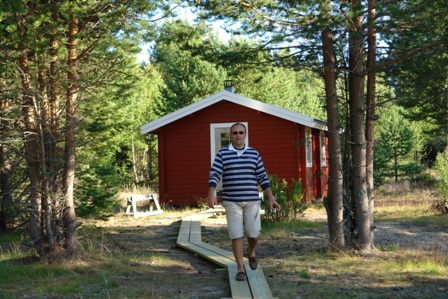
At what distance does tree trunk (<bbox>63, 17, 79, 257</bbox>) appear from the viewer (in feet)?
28.0

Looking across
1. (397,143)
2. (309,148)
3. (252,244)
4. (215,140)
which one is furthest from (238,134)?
(397,143)

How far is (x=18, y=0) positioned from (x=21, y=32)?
3.11 ft

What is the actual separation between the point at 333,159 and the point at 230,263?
2152 millimetres

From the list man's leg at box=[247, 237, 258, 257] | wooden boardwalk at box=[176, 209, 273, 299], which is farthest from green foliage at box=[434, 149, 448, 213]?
man's leg at box=[247, 237, 258, 257]

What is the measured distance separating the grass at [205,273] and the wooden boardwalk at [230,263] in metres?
0.16

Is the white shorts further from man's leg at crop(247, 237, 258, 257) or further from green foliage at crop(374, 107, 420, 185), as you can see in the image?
green foliage at crop(374, 107, 420, 185)

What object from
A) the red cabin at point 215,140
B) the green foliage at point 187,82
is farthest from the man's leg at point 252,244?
the green foliage at point 187,82

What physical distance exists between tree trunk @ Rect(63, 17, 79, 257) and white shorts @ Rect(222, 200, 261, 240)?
2808mm

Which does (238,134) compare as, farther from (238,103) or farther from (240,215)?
(238,103)

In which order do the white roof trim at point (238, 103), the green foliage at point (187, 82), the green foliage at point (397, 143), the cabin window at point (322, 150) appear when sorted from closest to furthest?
1. the white roof trim at point (238, 103)
2. the cabin window at point (322, 150)
3. the green foliage at point (397, 143)
4. the green foliage at point (187, 82)

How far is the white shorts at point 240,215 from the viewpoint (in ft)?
22.1

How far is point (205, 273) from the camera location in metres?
7.99

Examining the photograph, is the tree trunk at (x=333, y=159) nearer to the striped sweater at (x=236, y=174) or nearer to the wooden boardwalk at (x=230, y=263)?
the wooden boardwalk at (x=230, y=263)

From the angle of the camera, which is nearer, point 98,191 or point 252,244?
point 252,244
